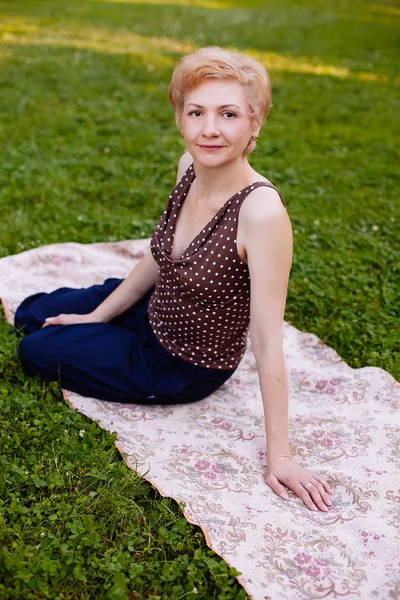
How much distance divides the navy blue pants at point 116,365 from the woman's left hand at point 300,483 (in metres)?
0.62

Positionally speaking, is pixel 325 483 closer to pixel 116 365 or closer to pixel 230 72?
pixel 116 365

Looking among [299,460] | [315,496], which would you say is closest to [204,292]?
[299,460]

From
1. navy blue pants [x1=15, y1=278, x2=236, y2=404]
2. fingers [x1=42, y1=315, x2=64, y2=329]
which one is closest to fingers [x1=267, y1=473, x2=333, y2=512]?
navy blue pants [x1=15, y1=278, x2=236, y2=404]

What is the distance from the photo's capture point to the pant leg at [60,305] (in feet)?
12.6

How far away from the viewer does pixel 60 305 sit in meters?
3.87

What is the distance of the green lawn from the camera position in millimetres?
2586

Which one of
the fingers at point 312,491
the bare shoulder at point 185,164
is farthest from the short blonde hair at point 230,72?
the fingers at point 312,491

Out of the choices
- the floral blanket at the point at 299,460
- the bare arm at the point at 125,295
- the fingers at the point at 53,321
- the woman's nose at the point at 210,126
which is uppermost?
the woman's nose at the point at 210,126

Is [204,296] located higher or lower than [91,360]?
higher

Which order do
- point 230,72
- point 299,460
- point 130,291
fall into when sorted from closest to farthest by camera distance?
point 230,72 < point 299,460 < point 130,291

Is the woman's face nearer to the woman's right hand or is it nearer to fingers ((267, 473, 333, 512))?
the woman's right hand

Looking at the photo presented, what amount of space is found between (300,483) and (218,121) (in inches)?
60.4

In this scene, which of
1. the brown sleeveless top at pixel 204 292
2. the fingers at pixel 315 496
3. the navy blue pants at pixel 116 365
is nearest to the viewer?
the fingers at pixel 315 496

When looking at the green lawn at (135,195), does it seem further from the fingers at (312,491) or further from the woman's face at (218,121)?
the woman's face at (218,121)
